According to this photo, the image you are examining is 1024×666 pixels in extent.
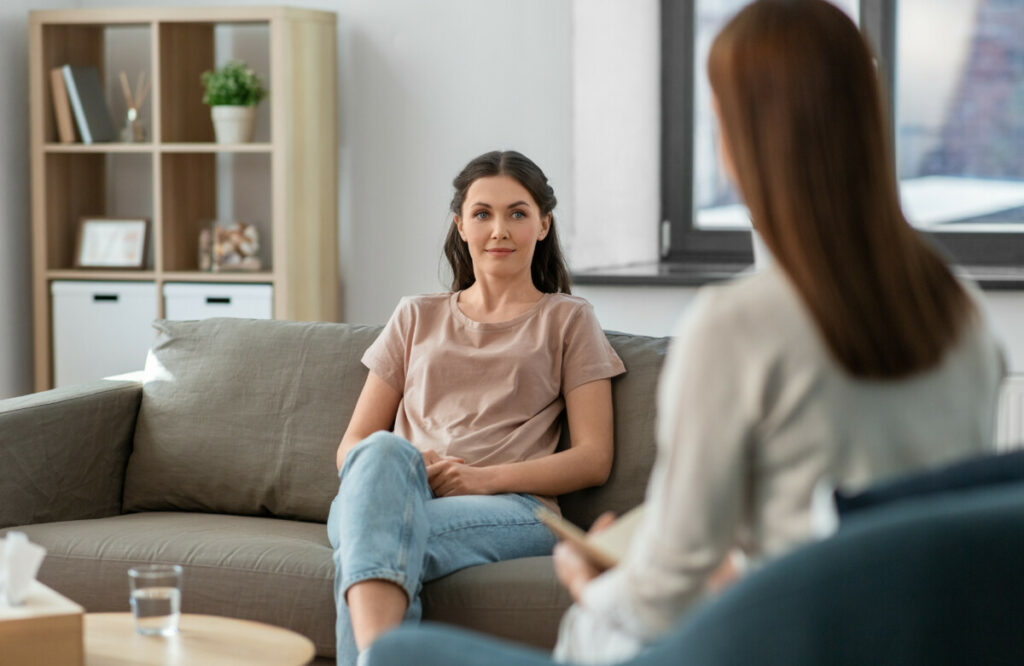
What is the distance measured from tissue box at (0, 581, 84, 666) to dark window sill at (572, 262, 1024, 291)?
7.50ft

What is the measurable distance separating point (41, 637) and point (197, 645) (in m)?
0.20

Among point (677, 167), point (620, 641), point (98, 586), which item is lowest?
point (98, 586)

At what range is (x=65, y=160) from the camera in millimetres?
4324

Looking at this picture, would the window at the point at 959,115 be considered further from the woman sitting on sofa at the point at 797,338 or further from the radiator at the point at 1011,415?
the woman sitting on sofa at the point at 797,338

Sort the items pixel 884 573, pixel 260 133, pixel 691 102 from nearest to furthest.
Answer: pixel 884 573
pixel 691 102
pixel 260 133

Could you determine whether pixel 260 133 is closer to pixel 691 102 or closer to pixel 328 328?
pixel 691 102

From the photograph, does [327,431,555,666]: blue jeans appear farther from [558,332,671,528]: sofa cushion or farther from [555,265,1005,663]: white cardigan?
[555,265,1005,663]: white cardigan

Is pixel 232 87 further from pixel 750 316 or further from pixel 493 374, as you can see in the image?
pixel 750 316

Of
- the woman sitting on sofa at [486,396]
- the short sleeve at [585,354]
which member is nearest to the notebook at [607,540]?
the woman sitting on sofa at [486,396]

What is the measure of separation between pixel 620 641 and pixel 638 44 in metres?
3.08

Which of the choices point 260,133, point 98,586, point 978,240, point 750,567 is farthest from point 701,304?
point 260,133

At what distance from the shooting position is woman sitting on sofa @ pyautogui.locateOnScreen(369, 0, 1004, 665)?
3.53 ft

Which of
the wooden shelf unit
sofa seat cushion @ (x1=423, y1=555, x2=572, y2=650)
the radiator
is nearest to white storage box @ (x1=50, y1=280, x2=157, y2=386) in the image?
the wooden shelf unit

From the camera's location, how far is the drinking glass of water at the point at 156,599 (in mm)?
1742
